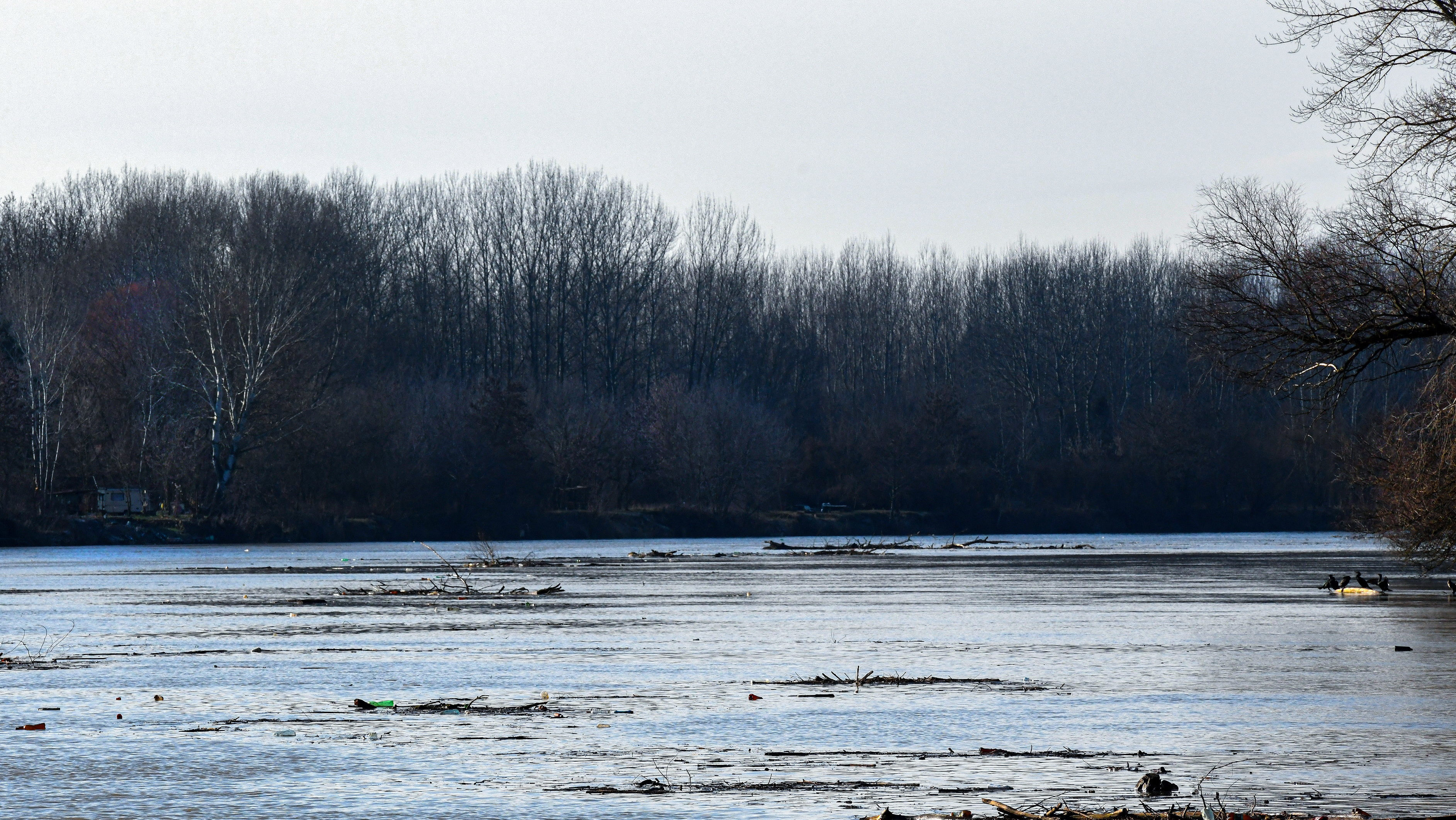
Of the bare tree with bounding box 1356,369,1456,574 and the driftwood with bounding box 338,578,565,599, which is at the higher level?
the bare tree with bounding box 1356,369,1456,574

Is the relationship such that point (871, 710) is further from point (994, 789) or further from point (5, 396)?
point (5, 396)

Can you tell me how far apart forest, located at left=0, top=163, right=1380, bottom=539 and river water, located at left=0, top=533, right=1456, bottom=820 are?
47.3 meters

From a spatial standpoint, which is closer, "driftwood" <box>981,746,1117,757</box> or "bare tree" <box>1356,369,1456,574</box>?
"driftwood" <box>981,746,1117,757</box>

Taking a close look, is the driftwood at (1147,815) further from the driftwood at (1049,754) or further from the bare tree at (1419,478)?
the bare tree at (1419,478)

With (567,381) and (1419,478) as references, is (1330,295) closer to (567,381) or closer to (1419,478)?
(1419,478)

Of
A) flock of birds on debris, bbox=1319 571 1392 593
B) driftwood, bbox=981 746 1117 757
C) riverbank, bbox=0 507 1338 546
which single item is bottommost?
driftwood, bbox=981 746 1117 757

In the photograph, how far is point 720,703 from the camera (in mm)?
16547

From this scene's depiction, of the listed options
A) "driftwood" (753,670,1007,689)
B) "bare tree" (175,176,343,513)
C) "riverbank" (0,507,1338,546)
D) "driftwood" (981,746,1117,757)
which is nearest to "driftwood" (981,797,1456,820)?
"driftwood" (981,746,1117,757)

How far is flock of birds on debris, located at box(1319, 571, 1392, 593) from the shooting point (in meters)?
34.9

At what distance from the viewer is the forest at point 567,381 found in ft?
267

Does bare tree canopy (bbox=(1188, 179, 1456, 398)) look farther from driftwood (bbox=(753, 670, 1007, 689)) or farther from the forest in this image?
the forest

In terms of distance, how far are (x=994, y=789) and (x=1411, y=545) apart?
29.5 meters

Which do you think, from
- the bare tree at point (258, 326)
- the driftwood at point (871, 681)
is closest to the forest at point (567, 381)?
the bare tree at point (258, 326)

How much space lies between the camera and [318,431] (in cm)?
8294
